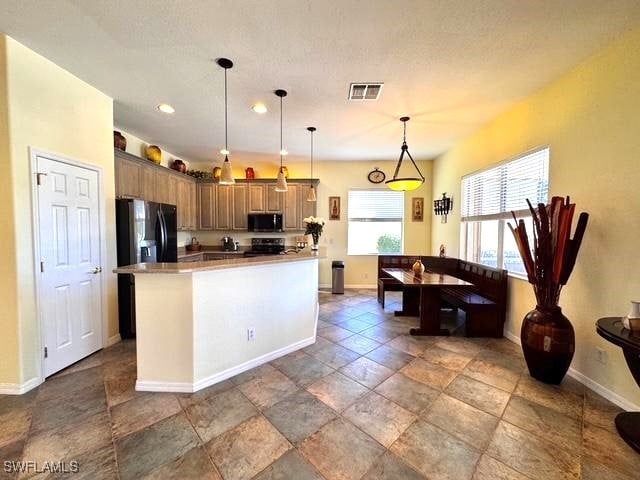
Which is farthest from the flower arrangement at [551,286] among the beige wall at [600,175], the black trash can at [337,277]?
the black trash can at [337,277]

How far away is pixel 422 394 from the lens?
2.24 meters

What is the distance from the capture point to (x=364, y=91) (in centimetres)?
291

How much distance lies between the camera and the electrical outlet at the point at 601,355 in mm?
2250

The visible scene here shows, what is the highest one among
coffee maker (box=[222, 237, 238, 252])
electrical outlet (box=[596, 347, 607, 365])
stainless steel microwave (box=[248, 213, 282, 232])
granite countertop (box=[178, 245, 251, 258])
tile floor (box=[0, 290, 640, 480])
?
stainless steel microwave (box=[248, 213, 282, 232])

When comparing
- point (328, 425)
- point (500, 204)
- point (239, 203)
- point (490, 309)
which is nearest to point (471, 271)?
point (490, 309)

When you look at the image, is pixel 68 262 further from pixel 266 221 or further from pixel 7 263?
pixel 266 221

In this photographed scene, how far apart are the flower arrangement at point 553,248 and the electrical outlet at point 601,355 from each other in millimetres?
491

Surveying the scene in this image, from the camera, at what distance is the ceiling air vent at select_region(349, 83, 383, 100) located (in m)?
2.79

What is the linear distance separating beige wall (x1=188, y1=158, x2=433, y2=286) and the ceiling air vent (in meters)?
3.00

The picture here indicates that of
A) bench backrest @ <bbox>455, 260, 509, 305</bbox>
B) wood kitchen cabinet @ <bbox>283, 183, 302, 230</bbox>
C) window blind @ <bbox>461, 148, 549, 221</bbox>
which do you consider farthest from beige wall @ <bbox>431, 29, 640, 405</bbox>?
wood kitchen cabinet @ <bbox>283, 183, 302, 230</bbox>

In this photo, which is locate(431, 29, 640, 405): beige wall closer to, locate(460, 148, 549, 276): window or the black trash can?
locate(460, 148, 549, 276): window

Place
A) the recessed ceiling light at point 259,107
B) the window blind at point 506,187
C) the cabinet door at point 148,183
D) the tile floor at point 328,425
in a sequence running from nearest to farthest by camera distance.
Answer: the tile floor at point 328,425 → the window blind at point 506,187 → the recessed ceiling light at point 259,107 → the cabinet door at point 148,183

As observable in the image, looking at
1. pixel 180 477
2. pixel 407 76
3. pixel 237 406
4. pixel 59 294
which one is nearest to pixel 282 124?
pixel 407 76

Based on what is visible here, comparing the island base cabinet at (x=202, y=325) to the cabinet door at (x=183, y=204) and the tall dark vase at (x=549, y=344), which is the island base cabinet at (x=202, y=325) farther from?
the cabinet door at (x=183, y=204)
